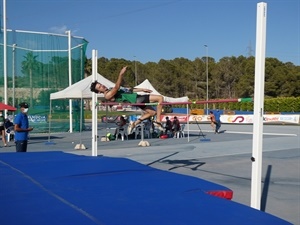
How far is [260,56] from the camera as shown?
543 cm

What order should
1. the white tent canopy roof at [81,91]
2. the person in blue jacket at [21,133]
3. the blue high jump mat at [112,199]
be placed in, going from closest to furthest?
the blue high jump mat at [112,199], the person in blue jacket at [21,133], the white tent canopy roof at [81,91]

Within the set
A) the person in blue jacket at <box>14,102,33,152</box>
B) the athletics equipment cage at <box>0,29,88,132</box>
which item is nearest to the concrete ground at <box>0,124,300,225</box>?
the person in blue jacket at <box>14,102,33,152</box>

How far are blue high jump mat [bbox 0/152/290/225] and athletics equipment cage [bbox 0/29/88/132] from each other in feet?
64.1

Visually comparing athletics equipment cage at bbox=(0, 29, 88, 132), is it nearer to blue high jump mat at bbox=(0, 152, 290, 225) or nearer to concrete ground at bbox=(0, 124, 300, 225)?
concrete ground at bbox=(0, 124, 300, 225)

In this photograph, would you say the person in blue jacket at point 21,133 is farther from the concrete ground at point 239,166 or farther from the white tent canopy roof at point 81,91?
the white tent canopy roof at point 81,91

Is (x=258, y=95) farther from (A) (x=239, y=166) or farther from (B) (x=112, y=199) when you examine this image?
(A) (x=239, y=166)

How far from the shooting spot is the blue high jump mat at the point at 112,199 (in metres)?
2.89

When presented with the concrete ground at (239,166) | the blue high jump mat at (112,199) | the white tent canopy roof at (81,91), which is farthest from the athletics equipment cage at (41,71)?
the blue high jump mat at (112,199)

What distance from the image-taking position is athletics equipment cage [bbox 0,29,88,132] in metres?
24.1

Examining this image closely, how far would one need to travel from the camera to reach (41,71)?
25.1m

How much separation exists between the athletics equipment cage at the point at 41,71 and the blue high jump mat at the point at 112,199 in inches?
769

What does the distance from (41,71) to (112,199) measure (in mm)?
22617

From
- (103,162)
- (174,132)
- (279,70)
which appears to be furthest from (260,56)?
(279,70)

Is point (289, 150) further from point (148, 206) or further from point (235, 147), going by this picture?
point (148, 206)
